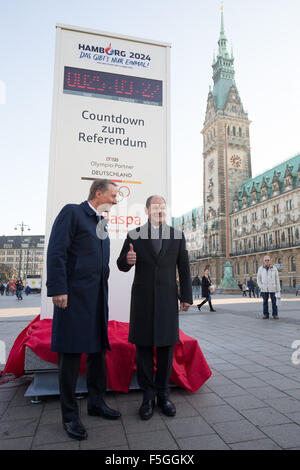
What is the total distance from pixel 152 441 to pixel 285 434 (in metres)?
1.08

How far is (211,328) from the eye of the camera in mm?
8484

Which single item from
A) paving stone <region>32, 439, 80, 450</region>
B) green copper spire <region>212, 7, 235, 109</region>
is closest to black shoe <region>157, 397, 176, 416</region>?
paving stone <region>32, 439, 80, 450</region>

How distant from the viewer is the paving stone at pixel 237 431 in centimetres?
253

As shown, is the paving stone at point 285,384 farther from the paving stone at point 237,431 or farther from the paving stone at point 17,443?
the paving stone at point 17,443

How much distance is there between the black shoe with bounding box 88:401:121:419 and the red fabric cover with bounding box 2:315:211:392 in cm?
54

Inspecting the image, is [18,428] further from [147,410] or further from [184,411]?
[184,411]

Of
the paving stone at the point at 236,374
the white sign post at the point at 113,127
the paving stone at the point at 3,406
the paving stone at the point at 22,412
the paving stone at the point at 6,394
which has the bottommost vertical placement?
the paving stone at the point at 6,394

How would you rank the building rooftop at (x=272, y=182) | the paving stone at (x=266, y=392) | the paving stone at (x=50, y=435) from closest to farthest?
the paving stone at (x=50, y=435), the paving stone at (x=266, y=392), the building rooftop at (x=272, y=182)

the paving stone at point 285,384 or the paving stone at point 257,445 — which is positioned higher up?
the paving stone at point 257,445

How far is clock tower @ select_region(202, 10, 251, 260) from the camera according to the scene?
216 ft

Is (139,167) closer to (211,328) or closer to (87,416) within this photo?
(87,416)

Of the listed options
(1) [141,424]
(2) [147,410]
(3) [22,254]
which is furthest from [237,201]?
(3) [22,254]

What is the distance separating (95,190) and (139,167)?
6.93 feet

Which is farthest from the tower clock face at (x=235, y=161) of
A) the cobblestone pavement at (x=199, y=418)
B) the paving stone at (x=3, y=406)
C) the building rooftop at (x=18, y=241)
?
the building rooftop at (x=18, y=241)
